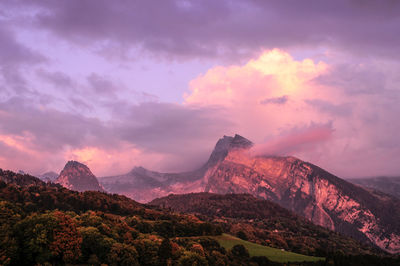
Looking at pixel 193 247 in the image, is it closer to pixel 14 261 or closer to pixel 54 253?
pixel 54 253

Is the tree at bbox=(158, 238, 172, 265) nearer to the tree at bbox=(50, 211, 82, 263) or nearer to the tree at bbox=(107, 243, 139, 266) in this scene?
the tree at bbox=(107, 243, 139, 266)

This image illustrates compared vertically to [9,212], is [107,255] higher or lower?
lower

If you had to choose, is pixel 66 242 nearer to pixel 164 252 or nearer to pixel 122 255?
pixel 122 255

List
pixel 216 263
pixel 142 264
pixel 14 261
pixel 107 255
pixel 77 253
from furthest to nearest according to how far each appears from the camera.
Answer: pixel 216 263, pixel 142 264, pixel 107 255, pixel 77 253, pixel 14 261

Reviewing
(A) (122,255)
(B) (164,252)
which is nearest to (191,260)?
(B) (164,252)

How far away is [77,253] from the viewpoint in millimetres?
145500

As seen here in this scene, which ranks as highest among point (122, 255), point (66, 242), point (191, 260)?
point (66, 242)

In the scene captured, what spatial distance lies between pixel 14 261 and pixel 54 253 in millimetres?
12752

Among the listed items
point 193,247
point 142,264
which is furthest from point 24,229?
point 193,247

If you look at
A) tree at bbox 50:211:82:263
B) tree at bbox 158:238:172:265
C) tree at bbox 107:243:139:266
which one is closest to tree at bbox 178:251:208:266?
tree at bbox 158:238:172:265

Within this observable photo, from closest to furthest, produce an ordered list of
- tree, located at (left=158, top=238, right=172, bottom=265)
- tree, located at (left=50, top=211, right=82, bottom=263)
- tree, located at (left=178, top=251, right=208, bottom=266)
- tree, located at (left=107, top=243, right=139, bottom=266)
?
tree, located at (left=50, top=211, right=82, bottom=263)
tree, located at (left=107, top=243, right=139, bottom=266)
tree, located at (left=178, top=251, right=208, bottom=266)
tree, located at (left=158, top=238, right=172, bottom=265)

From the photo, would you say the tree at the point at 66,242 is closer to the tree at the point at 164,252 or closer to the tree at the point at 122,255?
the tree at the point at 122,255

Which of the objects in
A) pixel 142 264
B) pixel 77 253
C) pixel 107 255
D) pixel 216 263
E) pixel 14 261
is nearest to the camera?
pixel 14 261

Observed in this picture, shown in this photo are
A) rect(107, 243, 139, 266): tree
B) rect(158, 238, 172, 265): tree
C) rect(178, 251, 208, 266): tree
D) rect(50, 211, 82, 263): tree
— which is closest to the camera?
rect(50, 211, 82, 263): tree
